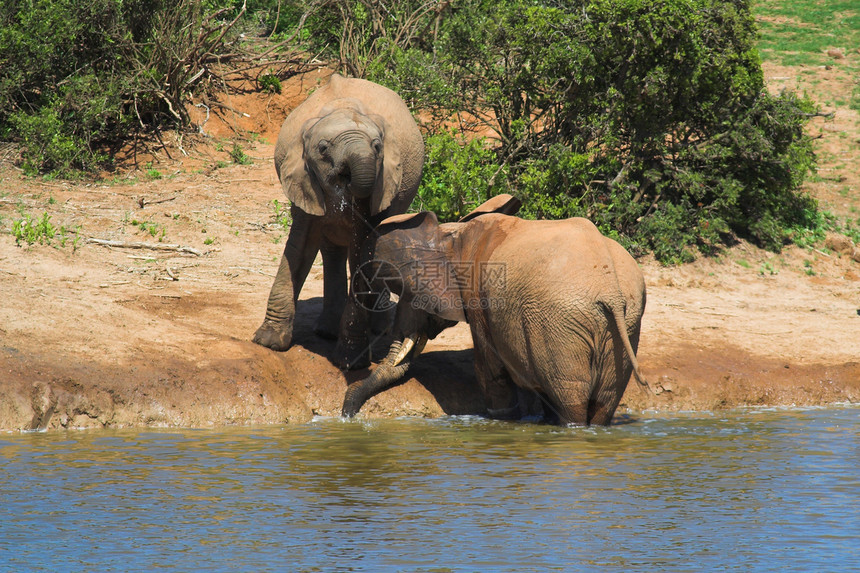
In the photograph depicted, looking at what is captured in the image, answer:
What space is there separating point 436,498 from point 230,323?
4117 mm

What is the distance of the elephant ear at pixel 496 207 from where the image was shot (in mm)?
8258

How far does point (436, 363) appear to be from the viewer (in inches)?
352

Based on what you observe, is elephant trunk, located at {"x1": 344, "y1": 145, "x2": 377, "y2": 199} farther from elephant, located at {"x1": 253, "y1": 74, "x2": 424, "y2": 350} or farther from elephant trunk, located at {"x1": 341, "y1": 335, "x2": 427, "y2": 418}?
elephant trunk, located at {"x1": 341, "y1": 335, "x2": 427, "y2": 418}

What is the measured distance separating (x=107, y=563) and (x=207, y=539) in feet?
1.63

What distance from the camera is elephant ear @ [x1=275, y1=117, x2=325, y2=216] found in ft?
27.2

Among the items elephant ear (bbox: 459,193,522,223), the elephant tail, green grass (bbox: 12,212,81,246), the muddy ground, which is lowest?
the muddy ground

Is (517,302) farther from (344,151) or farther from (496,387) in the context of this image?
(344,151)

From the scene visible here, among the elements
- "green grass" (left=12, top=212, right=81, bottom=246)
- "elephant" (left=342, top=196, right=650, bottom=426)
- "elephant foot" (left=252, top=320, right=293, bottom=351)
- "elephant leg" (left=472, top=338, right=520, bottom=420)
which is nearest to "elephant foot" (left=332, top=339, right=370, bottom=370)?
"elephant" (left=342, top=196, right=650, bottom=426)

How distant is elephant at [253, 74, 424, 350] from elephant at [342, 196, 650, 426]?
33cm

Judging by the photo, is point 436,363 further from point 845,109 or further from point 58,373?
point 845,109

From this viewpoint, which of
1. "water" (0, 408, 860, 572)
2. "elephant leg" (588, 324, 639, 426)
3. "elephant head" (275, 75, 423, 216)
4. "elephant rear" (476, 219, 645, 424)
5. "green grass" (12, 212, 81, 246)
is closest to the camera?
"water" (0, 408, 860, 572)

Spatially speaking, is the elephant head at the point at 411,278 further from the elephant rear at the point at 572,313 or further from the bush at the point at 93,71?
the bush at the point at 93,71

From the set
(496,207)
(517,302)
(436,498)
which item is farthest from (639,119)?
(436,498)

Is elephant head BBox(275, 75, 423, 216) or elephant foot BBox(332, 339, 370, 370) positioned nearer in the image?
elephant head BBox(275, 75, 423, 216)
